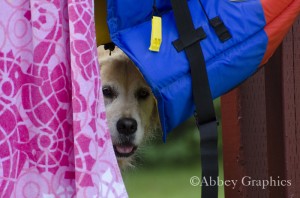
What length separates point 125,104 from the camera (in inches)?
108

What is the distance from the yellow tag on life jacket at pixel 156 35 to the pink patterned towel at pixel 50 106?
194 millimetres

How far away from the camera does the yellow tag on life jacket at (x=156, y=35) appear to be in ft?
5.06

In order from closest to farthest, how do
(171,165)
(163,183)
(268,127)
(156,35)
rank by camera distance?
(156,35)
(268,127)
(163,183)
(171,165)

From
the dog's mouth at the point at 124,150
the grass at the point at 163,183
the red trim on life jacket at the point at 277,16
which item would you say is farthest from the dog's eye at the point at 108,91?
the grass at the point at 163,183

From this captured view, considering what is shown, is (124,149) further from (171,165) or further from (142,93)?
(171,165)

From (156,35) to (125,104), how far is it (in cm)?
122

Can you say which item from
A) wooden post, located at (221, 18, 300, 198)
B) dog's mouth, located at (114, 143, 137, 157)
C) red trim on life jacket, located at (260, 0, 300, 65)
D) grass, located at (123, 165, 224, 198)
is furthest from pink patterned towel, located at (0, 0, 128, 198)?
grass, located at (123, 165, 224, 198)

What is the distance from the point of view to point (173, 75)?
5.05ft

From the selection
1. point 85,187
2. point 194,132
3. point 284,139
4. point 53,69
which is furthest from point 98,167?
point 194,132

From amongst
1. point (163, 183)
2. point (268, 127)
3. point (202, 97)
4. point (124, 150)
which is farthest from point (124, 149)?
point (163, 183)

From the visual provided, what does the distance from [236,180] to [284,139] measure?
0.77 ft

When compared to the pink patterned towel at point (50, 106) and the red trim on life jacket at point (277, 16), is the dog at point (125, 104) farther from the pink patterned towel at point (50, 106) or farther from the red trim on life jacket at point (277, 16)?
the pink patterned towel at point (50, 106)

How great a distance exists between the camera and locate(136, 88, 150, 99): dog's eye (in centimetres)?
269

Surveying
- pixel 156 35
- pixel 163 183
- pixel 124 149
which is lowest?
pixel 163 183
